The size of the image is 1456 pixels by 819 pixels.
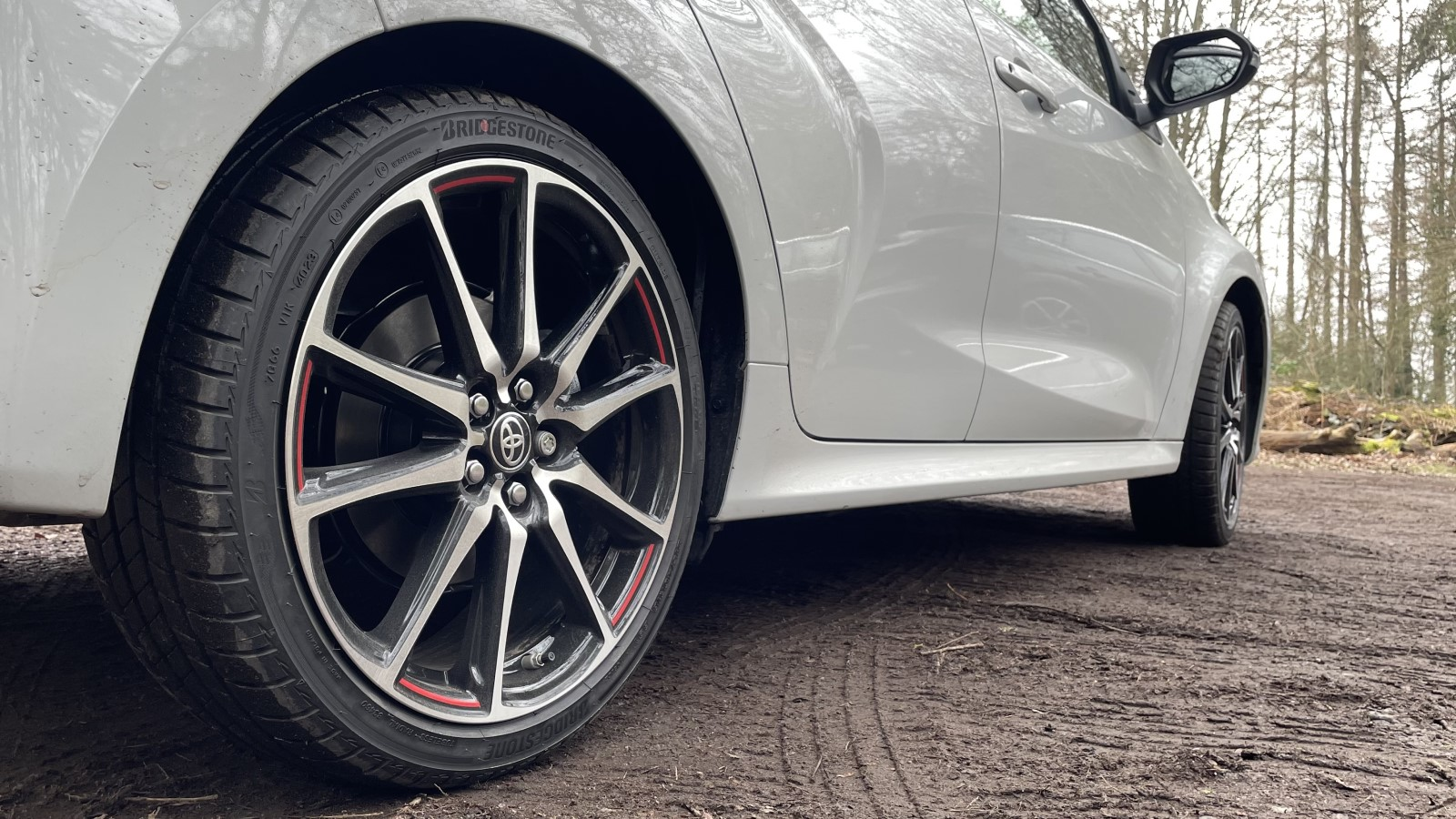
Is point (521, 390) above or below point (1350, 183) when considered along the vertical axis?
below

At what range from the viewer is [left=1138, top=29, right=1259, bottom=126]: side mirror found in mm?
3037

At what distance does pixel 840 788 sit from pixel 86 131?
1.16 m

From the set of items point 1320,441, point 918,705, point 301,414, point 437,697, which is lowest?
point 918,705

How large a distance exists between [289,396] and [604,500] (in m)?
0.49

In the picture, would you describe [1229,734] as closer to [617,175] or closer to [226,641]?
[617,175]

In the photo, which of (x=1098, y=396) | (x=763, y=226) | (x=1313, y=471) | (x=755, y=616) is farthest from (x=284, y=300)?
(x=1313, y=471)

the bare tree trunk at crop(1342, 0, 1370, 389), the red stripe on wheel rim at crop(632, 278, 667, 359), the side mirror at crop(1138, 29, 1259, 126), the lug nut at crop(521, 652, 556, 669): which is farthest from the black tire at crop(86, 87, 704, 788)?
the bare tree trunk at crop(1342, 0, 1370, 389)

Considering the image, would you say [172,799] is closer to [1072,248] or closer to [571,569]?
[571,569]

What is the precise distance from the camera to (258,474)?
1.13 meters

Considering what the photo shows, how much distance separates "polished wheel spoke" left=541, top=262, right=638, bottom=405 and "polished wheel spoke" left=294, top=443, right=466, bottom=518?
18cm

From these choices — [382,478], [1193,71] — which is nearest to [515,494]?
[382,478]

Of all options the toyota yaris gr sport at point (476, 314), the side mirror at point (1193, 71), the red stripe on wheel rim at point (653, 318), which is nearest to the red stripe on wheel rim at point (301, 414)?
the toyota yaris gr sport at point (476, 314)

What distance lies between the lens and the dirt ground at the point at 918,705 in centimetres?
138

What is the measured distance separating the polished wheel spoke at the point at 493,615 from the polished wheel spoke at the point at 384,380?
Result: 0.16 meters
